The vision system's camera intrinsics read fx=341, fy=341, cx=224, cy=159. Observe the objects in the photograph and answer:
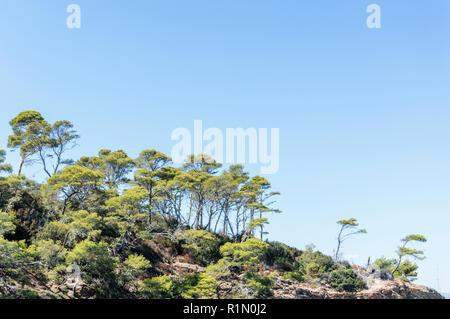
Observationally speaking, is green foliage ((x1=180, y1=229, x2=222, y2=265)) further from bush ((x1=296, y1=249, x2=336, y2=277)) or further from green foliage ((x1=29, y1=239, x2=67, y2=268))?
green foliage ((x1=29, y1=239, x2=67, y2=268))

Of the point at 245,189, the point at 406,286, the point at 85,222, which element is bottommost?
the point at 406,286

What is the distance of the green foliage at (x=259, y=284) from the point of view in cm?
2702

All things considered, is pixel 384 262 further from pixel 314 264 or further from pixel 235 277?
pixel 235 277

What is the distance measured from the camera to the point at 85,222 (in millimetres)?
23797

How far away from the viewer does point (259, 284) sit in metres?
27.0

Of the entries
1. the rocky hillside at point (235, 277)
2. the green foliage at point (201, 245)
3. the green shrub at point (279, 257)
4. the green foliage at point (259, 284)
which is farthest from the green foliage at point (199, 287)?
the green shrub at point (279, 257)

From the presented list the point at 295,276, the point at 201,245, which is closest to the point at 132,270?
the point at 201,245

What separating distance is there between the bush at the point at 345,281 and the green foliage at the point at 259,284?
28.8 ft

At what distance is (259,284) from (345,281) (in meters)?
11.6

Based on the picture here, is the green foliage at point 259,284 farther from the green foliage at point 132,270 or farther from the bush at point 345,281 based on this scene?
the bush at point 345,281

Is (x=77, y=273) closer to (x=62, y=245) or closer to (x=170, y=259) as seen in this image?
(x=62, y=245)

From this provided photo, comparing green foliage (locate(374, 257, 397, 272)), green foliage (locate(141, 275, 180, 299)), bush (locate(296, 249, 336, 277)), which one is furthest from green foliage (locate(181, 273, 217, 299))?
green foliage (locate(374, 257, 397, 272))

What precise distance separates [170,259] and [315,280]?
14315mm
